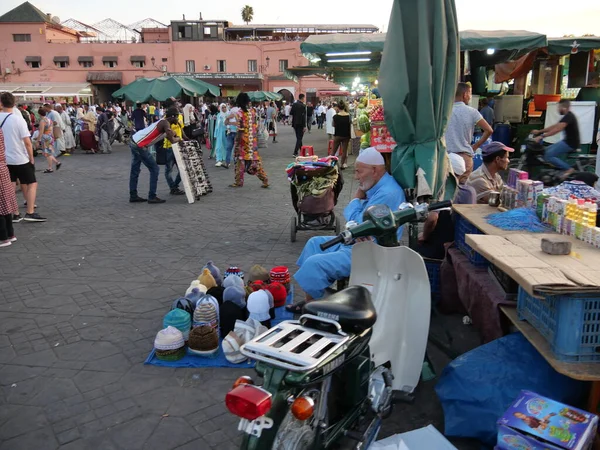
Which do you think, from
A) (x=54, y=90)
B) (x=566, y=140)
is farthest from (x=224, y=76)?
(x=566, y=140)

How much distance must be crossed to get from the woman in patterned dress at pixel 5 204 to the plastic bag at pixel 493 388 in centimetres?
640

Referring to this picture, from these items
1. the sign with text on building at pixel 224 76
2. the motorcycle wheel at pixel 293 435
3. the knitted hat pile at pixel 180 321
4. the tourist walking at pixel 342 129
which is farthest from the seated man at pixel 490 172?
the sign with text on building at pixel 224 76

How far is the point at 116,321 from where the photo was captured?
4.73 meters

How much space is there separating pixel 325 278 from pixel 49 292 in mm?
3272

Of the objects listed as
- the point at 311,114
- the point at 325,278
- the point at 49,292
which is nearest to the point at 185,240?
the point at 49,292

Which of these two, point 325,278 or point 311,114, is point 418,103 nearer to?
point 325,278

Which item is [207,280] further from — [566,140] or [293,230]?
[566,140]

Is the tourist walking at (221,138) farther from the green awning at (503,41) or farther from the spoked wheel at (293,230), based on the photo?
the spoked wheel at (293,230)

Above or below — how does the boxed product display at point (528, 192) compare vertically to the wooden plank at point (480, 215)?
above

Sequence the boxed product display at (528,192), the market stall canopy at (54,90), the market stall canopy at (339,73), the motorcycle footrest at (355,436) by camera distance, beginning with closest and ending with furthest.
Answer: the motorcycle footrest at (355,436)
the boxed product display at (528,192)
the market stall canopy at (339,73)
the market stall canopy at (54,90)

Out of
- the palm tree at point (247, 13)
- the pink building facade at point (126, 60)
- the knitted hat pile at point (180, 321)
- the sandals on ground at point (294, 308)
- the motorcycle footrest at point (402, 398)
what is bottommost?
the sandals on ground at point (294, 308)

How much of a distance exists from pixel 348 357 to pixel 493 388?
3.48ft

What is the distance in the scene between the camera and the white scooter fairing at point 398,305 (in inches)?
124

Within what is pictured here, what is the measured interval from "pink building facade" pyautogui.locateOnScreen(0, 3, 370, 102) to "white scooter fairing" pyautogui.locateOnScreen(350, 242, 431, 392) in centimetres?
5239
